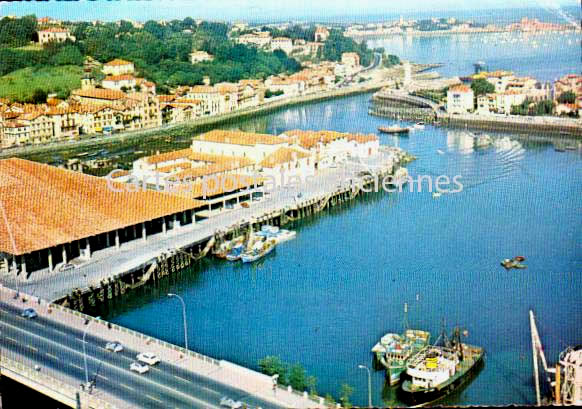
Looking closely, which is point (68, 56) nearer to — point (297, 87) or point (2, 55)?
point (2, 55)

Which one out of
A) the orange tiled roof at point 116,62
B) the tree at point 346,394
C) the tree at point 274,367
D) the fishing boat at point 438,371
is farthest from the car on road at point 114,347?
the orange tiled roof at point 116,62

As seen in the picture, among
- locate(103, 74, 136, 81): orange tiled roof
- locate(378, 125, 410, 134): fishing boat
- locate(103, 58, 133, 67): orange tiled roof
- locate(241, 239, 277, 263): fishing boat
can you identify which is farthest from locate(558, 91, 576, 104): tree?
locate(103, 58, 133, 67): orange tiled roof

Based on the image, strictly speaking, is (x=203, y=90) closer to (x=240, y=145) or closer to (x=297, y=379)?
(x=240, y=145)

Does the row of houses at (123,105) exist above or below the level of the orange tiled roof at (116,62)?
below

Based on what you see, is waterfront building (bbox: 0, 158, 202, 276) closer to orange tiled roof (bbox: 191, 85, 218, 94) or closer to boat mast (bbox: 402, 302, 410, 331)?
boat mast (bbox: 402, 302, 410, 331)

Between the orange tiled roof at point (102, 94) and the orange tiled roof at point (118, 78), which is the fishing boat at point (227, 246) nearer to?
the orange tiled roof at point (102, 94)

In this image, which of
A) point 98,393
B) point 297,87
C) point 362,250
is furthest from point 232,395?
point 297,87

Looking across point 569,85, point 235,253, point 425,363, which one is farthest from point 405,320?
point 569,85
